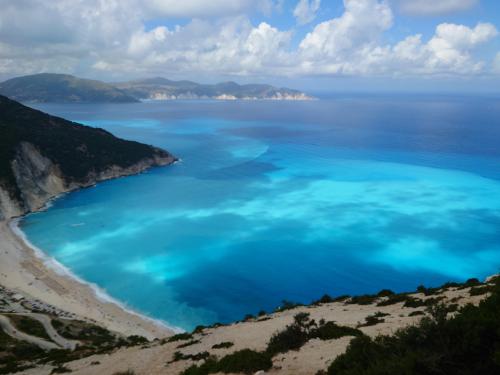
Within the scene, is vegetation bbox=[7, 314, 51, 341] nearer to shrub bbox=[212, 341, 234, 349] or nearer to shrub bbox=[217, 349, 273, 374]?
shrub bbox=[212, 341, 234, 349]

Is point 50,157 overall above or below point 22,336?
above

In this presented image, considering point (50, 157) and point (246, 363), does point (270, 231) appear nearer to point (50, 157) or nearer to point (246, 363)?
point (246, 363)

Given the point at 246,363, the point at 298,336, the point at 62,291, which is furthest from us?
the point at 62,291

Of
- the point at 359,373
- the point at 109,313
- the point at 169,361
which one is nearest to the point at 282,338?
the point at 169,361

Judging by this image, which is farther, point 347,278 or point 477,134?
point 477,134

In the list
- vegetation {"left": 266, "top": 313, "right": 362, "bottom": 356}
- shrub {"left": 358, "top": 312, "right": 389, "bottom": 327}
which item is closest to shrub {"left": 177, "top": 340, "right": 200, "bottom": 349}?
vegetation {"left": 266, "top": 313, "right": 362, "bottom": 356}

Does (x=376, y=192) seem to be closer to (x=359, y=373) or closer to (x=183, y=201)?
(x=183, y=201)

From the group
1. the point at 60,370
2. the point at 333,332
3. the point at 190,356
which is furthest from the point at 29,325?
the point at 333,332
